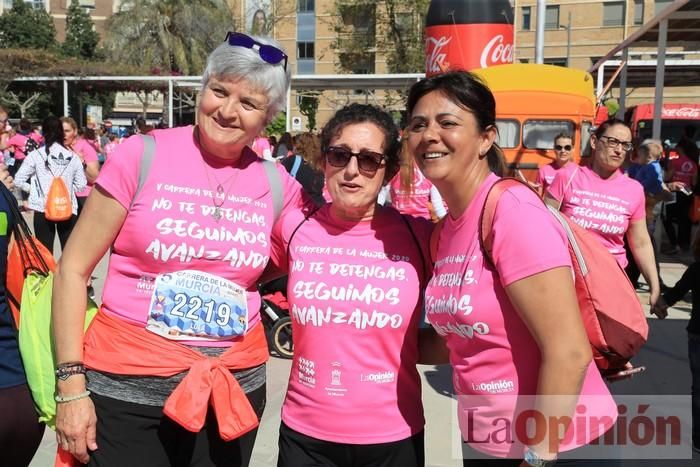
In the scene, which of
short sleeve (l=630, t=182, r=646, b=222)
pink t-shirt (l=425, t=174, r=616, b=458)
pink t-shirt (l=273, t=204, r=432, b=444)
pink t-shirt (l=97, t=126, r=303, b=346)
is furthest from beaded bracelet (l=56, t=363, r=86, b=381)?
short sleeve (l=630, t=182, r=646, b=222)

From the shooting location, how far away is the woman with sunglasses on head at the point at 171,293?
206 centimetres

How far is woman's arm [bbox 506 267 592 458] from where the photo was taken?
176 centimetres

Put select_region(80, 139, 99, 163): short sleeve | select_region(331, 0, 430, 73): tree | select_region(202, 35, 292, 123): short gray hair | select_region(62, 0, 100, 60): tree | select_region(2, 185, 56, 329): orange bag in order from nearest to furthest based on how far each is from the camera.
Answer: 1. select_region(202, 35, 292, 123): short gray hair
2. select_region(2, 185, 56, 329): orange bag
3. select_region(80, 139, 99, 163): short sleeve
4. select_region(331, 0, 430, 73): tree
5. select_region(62, 0, 100, 60): tree

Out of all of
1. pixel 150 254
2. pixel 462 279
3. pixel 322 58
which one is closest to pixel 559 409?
pixel 462 279

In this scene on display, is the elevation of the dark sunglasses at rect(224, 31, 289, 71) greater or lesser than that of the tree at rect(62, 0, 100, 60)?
lesser

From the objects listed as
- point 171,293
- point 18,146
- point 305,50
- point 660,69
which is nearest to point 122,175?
point 171,293

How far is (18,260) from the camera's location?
90.6 inches

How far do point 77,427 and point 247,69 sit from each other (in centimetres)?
118

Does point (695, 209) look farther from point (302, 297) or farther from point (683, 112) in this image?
point (683, 112)

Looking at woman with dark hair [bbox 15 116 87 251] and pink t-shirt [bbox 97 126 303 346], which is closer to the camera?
pink t-shirt [bbox 97 126 303 346]

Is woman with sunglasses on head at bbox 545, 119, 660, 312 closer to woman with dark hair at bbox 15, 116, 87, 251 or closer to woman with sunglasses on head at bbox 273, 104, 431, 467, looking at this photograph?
woman with sunglasses on head at bbox 273, 104, 431, 467

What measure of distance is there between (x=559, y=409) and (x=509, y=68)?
1082 cm

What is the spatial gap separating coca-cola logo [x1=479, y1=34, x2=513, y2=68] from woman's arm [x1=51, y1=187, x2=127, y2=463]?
12509 mm

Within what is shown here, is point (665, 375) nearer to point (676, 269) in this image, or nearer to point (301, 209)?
point (301, 209)
